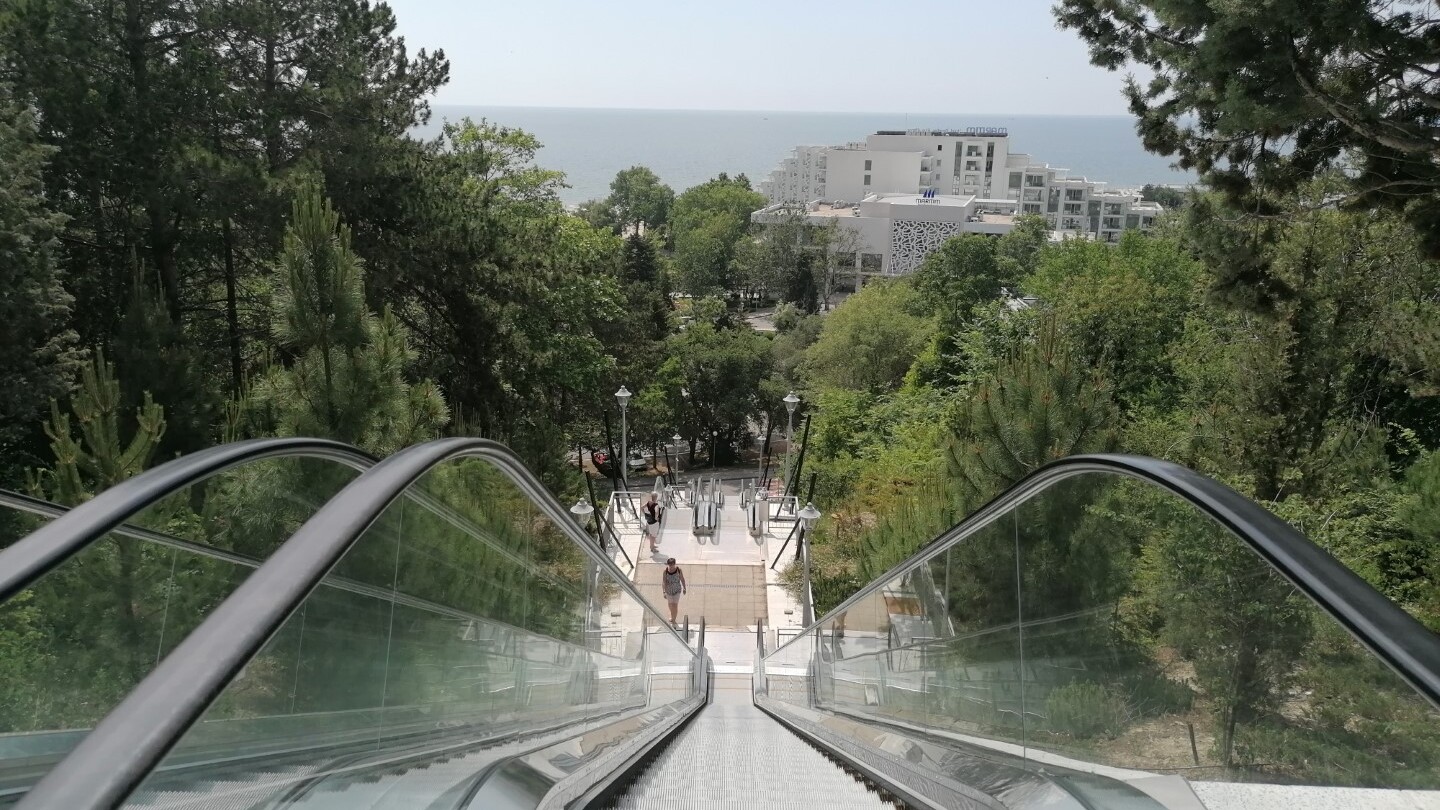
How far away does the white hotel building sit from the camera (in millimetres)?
100188

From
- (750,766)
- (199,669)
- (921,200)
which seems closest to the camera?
(199,669)

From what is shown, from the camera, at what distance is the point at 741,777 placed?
205 inches

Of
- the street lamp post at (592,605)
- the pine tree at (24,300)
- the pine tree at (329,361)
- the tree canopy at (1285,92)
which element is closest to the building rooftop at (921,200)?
the tree canopy at (1285,92)

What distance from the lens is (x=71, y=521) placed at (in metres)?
1.81

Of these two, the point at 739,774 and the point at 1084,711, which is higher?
the point at 1084,711

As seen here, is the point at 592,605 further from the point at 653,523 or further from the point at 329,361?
the point at 653,523

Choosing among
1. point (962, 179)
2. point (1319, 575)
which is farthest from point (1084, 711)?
A: point (962, 179)

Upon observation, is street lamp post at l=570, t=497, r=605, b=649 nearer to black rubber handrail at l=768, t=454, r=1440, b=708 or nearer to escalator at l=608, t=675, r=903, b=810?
escalator at l=608, t=675, r=903, b=810

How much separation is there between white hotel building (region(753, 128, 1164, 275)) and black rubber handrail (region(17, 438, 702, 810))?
309 feet

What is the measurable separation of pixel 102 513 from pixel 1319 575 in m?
2.21

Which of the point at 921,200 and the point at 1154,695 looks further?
the point at 921,200

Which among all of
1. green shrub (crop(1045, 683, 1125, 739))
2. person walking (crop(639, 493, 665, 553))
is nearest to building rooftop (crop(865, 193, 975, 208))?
person walking (crop(639, 493, 665, 553))

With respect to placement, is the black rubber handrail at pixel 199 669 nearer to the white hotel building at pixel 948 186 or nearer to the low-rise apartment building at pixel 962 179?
the white hotel building at pixel 948 186

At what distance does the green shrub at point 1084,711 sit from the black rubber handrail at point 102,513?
2356 mm
